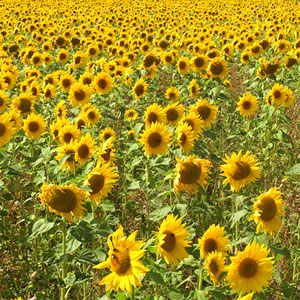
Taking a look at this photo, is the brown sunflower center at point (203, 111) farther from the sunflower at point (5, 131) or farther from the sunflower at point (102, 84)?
the sunflower at point (102, 84)

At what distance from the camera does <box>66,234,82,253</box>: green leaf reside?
8.48 feet

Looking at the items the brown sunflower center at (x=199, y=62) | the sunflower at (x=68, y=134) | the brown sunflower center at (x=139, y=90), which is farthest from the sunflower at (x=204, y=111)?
the brown sunflower center at (x=199, y=62)

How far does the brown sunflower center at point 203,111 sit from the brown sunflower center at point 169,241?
7.35ft

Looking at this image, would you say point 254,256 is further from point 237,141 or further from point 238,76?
point 238,76

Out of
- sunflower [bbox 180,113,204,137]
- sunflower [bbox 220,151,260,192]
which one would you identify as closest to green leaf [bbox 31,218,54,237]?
sunflower [bbox 220,151,260,192]

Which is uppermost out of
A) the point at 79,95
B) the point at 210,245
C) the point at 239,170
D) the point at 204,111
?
the point at 239,170

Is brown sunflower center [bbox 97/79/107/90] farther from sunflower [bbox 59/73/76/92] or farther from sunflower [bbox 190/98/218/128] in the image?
sunflower [bbox 190/98/218/128]

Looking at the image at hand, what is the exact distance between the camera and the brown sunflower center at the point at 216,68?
18.8 feet

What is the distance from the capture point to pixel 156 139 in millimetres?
3574

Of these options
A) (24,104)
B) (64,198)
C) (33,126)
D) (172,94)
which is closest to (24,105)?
(24,104)

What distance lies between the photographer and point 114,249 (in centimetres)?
193

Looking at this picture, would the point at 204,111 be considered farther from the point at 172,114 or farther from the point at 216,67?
the point at 216,67

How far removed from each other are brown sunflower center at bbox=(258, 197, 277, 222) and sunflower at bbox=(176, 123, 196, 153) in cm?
107

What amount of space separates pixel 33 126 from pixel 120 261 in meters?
2.79
